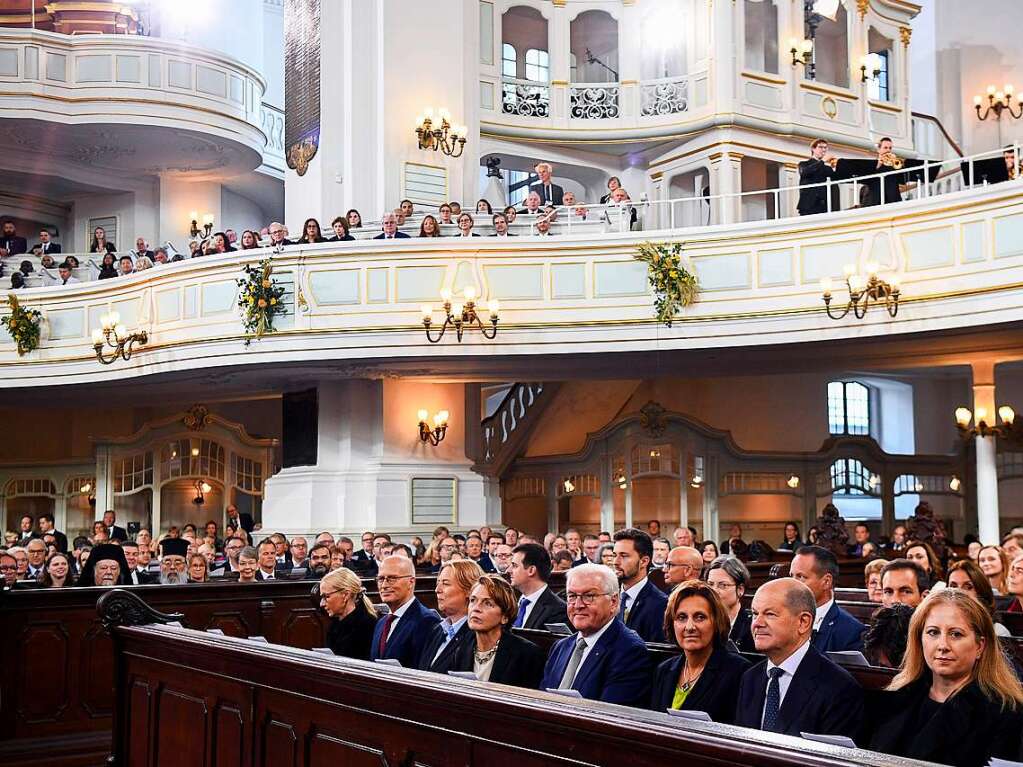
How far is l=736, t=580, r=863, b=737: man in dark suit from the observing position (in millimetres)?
4102

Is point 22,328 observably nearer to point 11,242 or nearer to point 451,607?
point 11,242

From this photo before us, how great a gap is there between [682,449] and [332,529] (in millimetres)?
5521

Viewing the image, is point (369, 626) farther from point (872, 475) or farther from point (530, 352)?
point (872, 475)

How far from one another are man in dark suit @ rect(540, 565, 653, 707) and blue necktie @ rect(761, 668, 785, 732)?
25.9 inches

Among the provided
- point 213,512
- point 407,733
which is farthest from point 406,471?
point 407,733

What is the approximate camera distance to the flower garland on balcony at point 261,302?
15398mm

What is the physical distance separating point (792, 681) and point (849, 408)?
61.3 feet

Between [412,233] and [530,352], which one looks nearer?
[530,352]

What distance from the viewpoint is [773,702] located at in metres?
4.22

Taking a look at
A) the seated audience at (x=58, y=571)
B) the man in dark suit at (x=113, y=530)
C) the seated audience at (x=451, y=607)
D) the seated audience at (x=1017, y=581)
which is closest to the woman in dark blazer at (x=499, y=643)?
the seated audience at (x=451, y=607)

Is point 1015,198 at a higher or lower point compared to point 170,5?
lower

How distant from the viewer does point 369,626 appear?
21.5 feet

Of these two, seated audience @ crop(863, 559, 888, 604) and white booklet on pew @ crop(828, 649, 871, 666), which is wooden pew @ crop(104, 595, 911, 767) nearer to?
white booklet on pew @ crop(828, 649, 871, 666)

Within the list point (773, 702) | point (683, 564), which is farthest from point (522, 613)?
point (773, 702)
